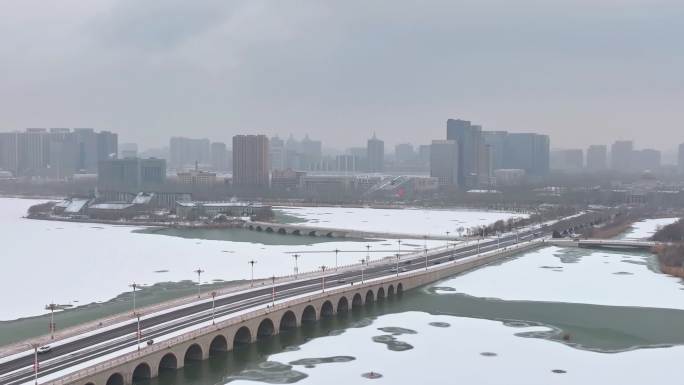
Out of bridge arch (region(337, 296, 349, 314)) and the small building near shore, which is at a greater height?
the small building near shore

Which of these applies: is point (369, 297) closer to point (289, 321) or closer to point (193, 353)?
point (289, 321)

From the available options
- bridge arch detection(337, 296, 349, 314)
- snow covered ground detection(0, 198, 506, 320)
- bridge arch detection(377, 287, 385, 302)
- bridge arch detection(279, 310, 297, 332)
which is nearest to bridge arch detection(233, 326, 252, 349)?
bridge arch detection(279, 310, 297, 332)

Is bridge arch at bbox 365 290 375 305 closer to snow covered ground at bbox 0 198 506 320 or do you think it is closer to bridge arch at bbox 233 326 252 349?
snow covered ground at bbox 0 198 506 320

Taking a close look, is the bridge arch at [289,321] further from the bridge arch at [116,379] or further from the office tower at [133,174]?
the office tower at [133,174]

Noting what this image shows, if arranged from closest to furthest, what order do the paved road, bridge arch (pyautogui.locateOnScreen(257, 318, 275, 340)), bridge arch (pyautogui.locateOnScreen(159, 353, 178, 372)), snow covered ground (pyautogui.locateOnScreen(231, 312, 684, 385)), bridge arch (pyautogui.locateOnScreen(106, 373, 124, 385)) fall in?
the paved road → bridge arch (pyautogui.locateOnScreen(106, 373, 124, 385)) → snow covered ground (pyautogui.locateOnScreen(231, 312, 684, 385)) → bridge arch (pyautogui.locateOnScreen(159, 353, 178, 372)) → bridge arch (pyautogui.locateOnScreen(257, 318, 275, 340))

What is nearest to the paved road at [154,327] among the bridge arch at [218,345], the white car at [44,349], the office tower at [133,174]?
the white car at [44,349]

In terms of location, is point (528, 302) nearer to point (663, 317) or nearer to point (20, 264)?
point (663, 317)

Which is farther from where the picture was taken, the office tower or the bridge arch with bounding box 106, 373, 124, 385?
the office tower
